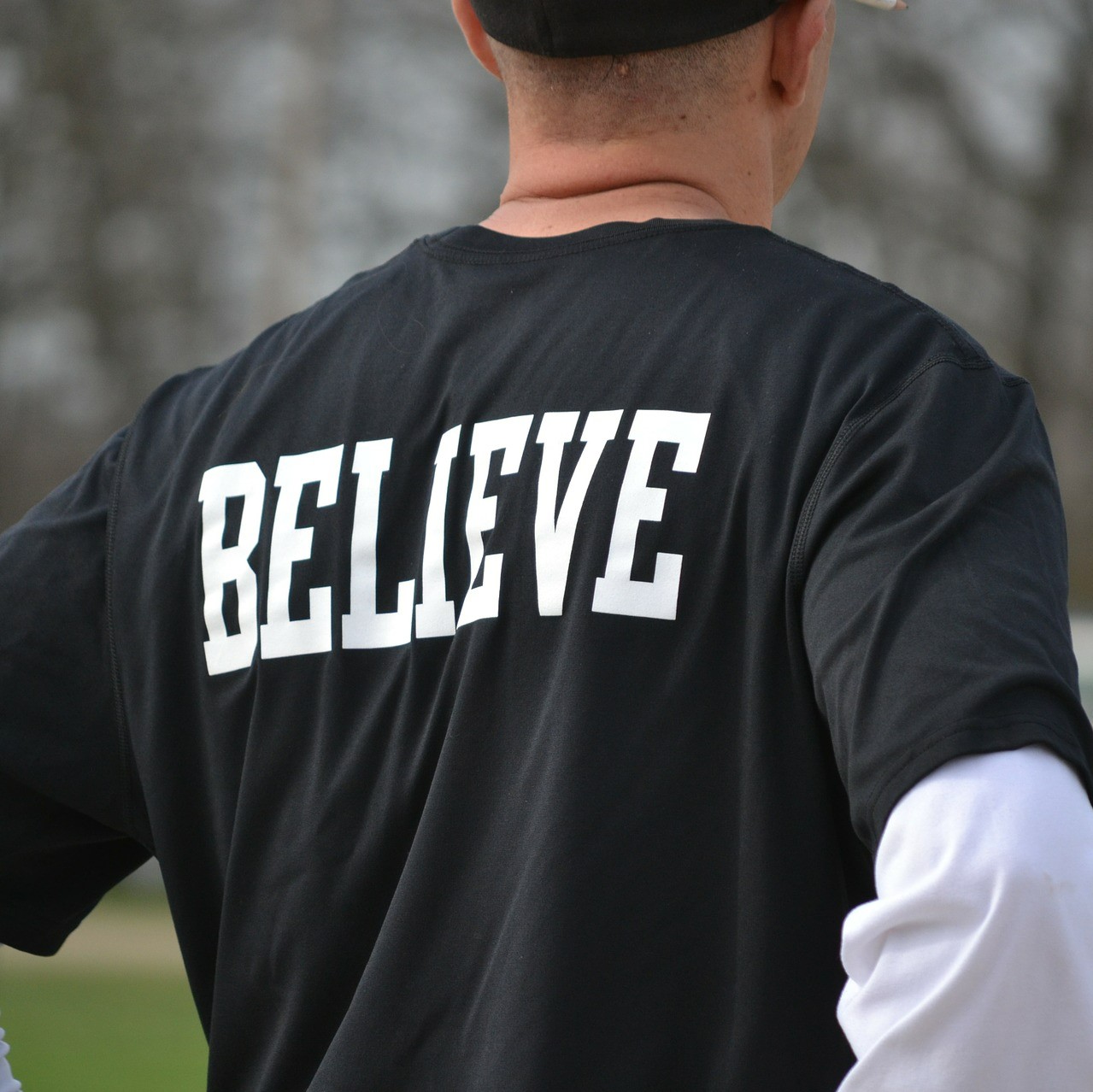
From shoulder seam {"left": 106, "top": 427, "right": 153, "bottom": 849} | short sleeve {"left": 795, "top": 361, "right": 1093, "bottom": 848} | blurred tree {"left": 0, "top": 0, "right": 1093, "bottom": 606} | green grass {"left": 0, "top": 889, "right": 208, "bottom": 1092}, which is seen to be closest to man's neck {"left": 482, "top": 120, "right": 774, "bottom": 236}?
short sleeve {"left": 795, "top": 361, "right": 1093, "bottom": 848}

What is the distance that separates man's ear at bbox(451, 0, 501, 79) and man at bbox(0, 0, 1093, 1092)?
0.02 metres

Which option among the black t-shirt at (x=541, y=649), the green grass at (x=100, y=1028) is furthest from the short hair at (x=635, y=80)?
the green grass at (x=100, y=1028)

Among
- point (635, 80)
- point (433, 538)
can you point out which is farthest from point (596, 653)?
point (635, 80)

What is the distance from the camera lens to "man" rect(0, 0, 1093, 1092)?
0.90 metres

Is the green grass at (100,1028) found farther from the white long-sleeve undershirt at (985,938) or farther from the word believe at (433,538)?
the white long-sleeve undershirt at (985,938)

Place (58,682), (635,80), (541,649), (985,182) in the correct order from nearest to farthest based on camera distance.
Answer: (541,649)
(635,80)
(58,682)
(985,182)

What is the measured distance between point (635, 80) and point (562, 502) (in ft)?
1.23

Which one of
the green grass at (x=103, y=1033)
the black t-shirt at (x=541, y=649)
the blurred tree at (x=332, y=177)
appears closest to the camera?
the black t-shirt at (x=541, y=649)

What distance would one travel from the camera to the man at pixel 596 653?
2.94ft

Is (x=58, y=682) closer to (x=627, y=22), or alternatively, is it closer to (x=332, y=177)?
(x=627, y=22)

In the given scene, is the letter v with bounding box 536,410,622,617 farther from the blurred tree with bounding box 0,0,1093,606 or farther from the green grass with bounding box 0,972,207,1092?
the blurred tree with bounding box 0,0,1093,606

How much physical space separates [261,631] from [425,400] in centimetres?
24

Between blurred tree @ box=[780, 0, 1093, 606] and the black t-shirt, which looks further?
blurred tree @ box=[780, 0, 1093, 606]

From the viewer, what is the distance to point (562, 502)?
1.13 m
